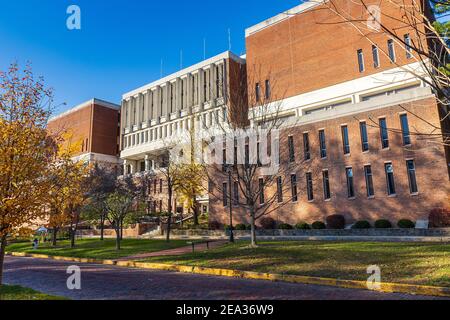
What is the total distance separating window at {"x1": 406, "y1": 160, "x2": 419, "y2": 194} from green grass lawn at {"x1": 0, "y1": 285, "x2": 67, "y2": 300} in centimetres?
2796

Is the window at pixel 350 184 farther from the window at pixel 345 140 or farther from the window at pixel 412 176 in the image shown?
the window at pixel 412 176

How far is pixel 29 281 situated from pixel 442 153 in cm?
2915

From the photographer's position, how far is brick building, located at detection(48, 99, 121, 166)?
242ft

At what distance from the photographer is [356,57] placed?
37906 millimetres

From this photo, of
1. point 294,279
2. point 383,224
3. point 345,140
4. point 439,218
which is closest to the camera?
point 294,279

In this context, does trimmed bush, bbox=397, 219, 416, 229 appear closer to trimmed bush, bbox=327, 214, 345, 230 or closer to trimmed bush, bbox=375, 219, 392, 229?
trimmed bush, bbox=375, 219, 392, 229

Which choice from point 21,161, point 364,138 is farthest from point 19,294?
point 364,138

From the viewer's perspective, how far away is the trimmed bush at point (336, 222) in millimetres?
30395

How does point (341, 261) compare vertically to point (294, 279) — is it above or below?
above

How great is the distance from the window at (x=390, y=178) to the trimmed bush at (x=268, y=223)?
11228 mm

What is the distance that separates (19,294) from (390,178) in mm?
28814

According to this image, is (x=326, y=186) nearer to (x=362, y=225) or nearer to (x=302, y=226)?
(x=302, y=226)

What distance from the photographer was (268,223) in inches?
1347
